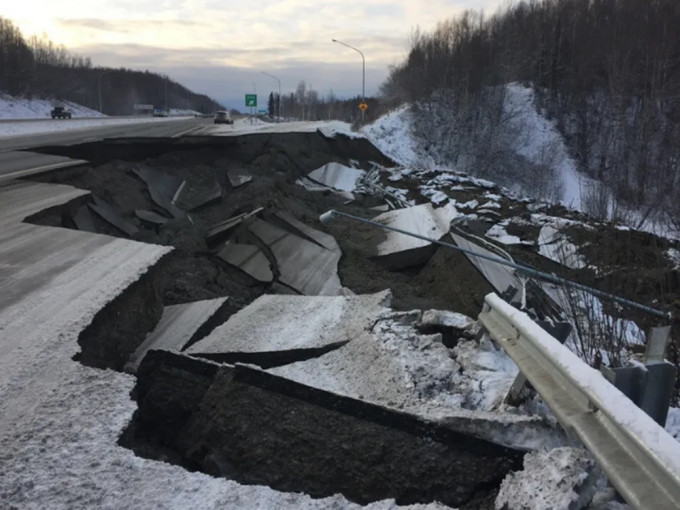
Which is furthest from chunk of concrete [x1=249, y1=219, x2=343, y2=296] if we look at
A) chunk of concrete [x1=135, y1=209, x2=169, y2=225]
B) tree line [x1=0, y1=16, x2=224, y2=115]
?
tree line [x1=0, y1=16, x2=224, y2=115]

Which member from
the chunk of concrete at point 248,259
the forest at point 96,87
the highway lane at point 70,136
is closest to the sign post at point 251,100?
the forest at point 96,87

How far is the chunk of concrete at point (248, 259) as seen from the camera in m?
8.05

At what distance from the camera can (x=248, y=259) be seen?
27.5ft

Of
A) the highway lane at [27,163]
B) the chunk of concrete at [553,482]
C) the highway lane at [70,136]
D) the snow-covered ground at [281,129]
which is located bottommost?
the chunk of concrete at [553,482]

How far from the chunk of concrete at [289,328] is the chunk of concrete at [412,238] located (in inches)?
199

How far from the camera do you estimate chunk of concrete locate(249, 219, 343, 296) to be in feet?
26.7

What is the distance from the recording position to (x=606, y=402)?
190cm

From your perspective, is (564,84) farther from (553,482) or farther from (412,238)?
(553,482)

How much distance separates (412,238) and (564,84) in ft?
164

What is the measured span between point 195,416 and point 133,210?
7642 millimetres

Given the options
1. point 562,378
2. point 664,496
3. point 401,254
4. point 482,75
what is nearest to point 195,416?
point 562,378

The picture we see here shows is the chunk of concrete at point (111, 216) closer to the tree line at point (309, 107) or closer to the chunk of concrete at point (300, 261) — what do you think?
the chunk of concrete at point (300, 261)

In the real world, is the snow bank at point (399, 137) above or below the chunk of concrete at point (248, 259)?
above

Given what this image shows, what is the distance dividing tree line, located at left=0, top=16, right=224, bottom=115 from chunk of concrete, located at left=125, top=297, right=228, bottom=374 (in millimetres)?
75464
